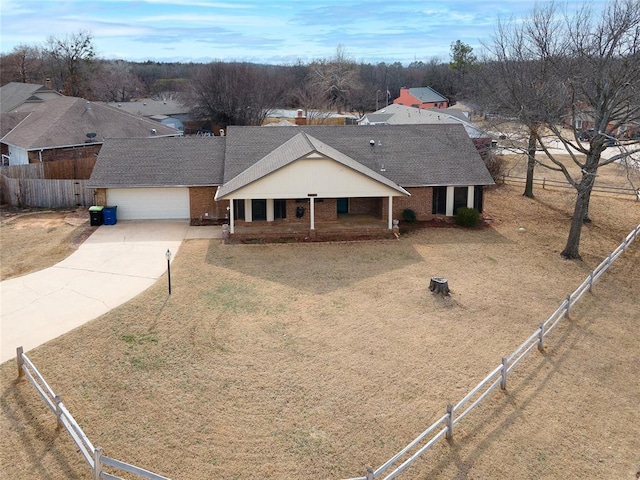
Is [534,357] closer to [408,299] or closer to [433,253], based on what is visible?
[408,299]

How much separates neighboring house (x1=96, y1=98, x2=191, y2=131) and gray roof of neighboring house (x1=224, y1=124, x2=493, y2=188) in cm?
3381

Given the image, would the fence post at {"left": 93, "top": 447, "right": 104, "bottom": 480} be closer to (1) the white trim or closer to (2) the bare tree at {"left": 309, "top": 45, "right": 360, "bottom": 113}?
(1) the white trim

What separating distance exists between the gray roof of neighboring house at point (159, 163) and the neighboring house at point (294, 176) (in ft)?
0.16

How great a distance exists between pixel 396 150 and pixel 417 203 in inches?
136

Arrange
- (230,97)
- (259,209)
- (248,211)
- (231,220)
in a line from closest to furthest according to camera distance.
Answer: (231,220)
(248,211)
(259,209)
(230,97)

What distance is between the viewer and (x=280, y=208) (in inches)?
1075

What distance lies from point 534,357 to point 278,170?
44.5ft

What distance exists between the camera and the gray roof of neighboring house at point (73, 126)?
37.3m

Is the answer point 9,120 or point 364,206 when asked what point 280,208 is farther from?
point 9,120

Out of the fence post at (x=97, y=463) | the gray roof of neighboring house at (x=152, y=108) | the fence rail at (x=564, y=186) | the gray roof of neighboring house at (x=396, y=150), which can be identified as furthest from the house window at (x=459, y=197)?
the gray roof of neighboring house at (x=152, y=108)

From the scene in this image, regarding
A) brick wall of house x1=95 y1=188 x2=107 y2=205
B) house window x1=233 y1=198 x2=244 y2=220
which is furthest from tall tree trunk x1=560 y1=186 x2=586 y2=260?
brick wall of house x1=95 y1=188 x2=107 y2=205

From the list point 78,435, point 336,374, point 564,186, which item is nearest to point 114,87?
point 564,186

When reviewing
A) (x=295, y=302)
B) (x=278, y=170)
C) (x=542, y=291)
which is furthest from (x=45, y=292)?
(x=542, y=291)

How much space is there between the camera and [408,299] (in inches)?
725
